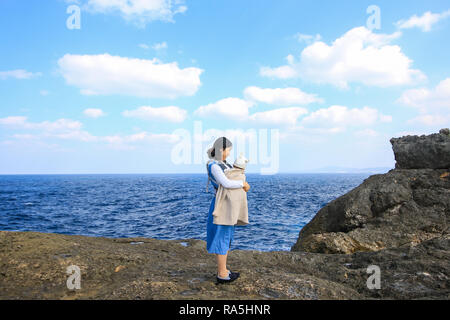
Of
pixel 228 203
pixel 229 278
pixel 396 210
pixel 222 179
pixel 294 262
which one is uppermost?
pixel 222 179

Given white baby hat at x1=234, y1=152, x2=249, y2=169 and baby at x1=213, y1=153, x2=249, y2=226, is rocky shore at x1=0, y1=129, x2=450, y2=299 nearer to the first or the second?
baby at x1=213, y1=153, x2=249, y2=226

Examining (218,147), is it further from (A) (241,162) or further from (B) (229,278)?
(B) (229,278)

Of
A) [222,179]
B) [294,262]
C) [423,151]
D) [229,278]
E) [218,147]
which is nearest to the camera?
[222,179]

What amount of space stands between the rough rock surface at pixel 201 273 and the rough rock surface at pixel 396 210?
5.57 feet

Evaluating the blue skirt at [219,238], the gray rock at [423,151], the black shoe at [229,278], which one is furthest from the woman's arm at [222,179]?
the gray rock at [423,151]

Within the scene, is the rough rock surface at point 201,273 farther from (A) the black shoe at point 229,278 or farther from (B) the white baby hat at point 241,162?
(B) the white baby hat at point 241,162

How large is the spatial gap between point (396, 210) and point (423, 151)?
3131mm

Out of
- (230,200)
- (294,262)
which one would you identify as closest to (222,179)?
(230,200)

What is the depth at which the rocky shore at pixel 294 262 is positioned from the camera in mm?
4391

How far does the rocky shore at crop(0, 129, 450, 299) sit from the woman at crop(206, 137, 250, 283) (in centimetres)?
24

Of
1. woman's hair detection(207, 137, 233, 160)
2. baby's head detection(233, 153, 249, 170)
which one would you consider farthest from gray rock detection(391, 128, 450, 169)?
woman's hair detection(207, 137, 233, 160)

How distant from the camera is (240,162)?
4.62 meters

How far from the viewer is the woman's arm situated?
4445 millimetres

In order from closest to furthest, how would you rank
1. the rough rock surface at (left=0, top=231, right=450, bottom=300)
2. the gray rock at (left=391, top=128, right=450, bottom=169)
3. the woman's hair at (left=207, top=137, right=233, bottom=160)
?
the rough rock surface at (left=0, top=231, right=450, bottom=300) < the woman's hair at (left=207, top=137, right=233, bottom=160) < the gray rock at (left=391, top=128, right=450, bottom=169)
